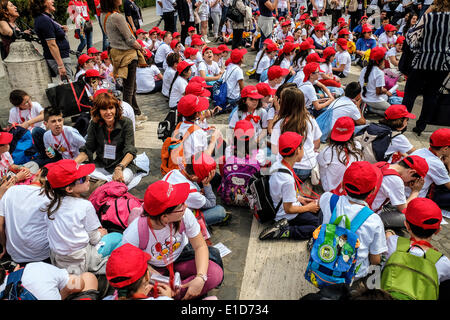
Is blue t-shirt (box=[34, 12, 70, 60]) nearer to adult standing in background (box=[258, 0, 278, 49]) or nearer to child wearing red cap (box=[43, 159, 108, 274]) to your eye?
child wearing red cap (box=[43, 159, 108, 274])

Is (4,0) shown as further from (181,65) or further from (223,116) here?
(223,116)

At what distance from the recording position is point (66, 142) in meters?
4.84

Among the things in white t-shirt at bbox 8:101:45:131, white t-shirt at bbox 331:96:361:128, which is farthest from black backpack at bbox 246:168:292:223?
white t-shirt at bbox 8:101:45:131

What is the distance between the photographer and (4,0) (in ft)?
20.0

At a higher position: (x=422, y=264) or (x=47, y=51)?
(x=47, y=51)

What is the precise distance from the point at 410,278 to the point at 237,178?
2.18m

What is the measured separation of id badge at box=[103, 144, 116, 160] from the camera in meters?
4.62

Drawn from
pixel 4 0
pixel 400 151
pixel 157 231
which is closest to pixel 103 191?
pixel 157 231

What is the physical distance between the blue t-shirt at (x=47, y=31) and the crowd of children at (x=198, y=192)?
835 millimetres

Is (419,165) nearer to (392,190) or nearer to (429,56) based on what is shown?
(392,190)

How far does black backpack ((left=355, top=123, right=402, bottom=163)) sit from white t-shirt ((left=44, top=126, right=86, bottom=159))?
→ 13.2ft

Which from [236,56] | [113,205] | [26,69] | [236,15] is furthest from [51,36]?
[236,15]
